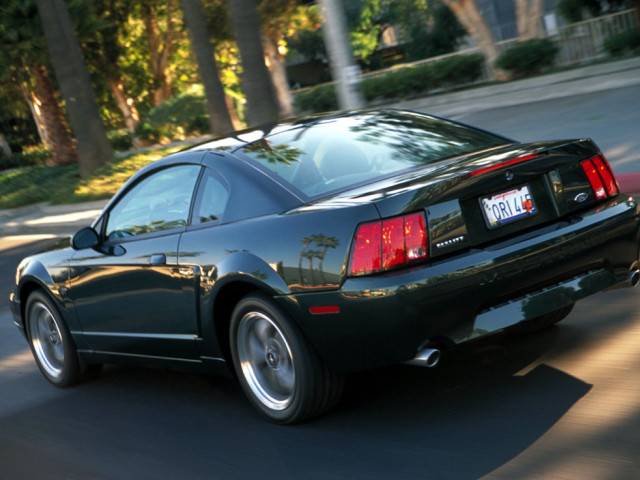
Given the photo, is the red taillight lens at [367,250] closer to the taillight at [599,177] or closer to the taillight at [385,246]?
the taillight at [385,246]

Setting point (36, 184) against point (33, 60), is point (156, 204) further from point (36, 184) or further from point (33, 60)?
point (33, 60)

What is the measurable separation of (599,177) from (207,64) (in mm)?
14610

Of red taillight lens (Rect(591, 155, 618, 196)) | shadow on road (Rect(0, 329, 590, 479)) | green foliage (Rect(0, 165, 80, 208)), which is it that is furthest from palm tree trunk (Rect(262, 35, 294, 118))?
red taillight lens (Rect(591, 155, 618, 196))

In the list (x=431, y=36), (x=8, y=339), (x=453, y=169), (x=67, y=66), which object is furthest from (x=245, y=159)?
(x=431, y=36)

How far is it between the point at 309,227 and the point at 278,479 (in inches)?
44.4

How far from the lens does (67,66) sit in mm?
21266

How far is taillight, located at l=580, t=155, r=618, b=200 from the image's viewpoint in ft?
15.2

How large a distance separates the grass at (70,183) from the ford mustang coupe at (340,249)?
554 inches

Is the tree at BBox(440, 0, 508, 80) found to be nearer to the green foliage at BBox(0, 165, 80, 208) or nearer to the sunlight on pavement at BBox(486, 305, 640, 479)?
the green foliage at BBox(0, 165, 80, 208)

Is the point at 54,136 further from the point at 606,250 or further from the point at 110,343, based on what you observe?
the point at 606,250

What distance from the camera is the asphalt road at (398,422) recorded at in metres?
3.83

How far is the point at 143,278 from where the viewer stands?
16.9 feet

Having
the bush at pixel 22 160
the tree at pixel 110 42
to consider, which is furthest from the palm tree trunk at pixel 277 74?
the bush at pixel 22 160

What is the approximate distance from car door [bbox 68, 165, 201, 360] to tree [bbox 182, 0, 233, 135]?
12.9 meters
